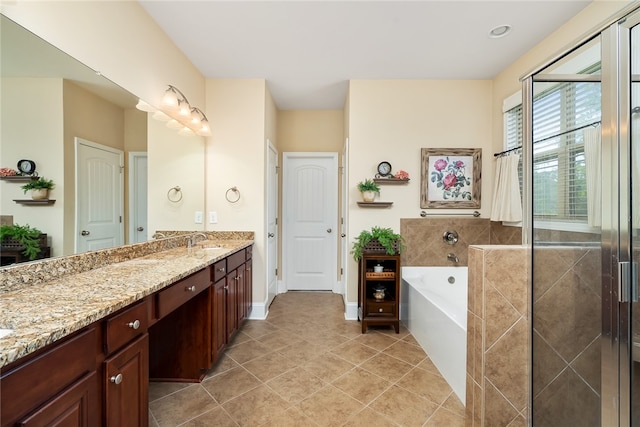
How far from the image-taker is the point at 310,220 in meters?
4.00

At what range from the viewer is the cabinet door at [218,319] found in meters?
1.93

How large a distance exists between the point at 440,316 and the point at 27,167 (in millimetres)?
2567

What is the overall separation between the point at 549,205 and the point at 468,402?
112 centimetres

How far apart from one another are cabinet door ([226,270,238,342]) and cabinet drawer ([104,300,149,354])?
3.33 ft

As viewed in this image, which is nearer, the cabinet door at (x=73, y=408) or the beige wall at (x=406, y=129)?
the cabinet door at (x=73, y=408)

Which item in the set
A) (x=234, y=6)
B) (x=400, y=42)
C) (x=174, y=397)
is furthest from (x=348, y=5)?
(x=174, y=397)

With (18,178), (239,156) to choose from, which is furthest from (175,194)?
(18,178)

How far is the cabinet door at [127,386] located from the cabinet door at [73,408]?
50mm

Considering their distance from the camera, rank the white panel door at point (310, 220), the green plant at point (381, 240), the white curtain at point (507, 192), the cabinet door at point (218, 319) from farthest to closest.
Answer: the white panel door at point (310, 220) < the green plant at point (381, 240) < the white curtain at point (507, 192) < the cabinet door at point (218, 319)

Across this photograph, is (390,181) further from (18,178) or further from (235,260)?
(18,178)

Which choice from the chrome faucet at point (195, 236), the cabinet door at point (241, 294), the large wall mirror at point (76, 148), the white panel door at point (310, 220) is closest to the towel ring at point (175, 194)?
the large wall mirror at point (76, 148)

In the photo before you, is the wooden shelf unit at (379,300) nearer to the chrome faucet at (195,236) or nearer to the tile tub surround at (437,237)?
the tile tub surround at (437,237)

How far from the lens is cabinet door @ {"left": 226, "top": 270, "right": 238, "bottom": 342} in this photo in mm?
2211

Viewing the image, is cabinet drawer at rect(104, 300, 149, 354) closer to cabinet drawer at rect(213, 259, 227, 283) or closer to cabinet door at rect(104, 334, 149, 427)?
cabinet door at rect(104, 334, 149, 427)
